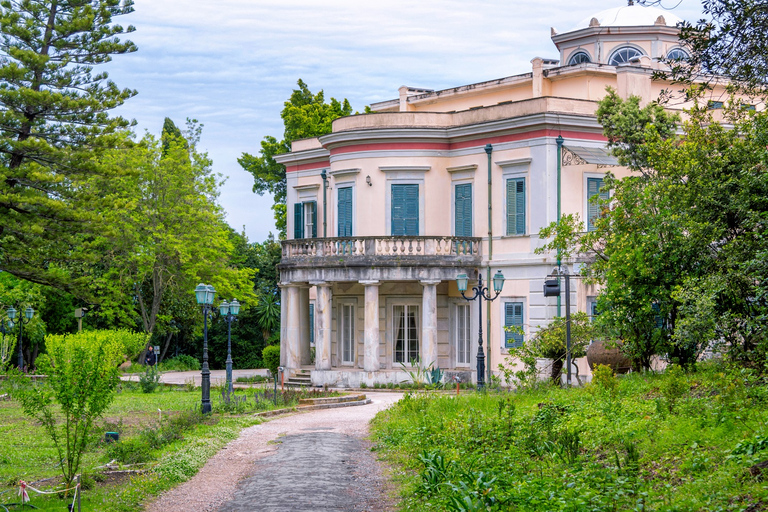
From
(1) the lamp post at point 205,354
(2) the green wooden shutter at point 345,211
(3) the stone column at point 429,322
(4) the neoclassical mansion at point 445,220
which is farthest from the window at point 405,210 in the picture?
(1) the lamp post at point 205,354

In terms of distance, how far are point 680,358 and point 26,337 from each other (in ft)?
120

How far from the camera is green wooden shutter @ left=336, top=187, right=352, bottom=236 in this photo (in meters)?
33.2

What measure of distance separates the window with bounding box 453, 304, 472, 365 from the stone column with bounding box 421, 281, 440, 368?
1.65 meters

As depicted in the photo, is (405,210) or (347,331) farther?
(347,331)

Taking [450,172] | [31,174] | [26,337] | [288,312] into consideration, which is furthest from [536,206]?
[26,337]

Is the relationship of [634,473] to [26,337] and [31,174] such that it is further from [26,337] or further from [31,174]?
[26,337]

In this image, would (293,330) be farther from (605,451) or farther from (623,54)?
(605,451)

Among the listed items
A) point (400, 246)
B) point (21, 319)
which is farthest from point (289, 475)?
point (21, 319)

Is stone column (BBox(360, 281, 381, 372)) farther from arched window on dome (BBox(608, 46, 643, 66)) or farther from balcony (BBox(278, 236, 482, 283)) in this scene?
arched window on dome (BBox(608, 46, 643, 66))

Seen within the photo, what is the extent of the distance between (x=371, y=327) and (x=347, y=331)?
3583mm

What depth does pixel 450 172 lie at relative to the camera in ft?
106

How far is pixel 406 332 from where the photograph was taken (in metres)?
32.7

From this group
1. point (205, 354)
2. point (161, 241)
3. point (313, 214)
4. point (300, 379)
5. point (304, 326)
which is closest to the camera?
point (205, 354)

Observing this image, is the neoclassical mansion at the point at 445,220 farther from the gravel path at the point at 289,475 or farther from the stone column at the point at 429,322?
the gravel path at the point at 289,475
